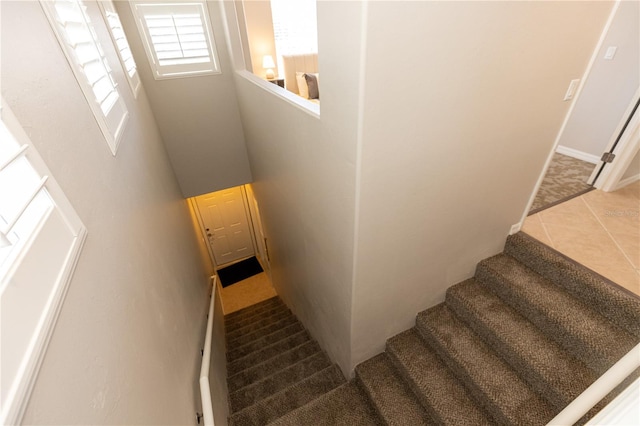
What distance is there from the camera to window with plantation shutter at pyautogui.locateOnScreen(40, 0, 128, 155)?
1148 mm

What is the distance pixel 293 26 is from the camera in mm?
5215

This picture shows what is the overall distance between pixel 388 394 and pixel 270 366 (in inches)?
48.2

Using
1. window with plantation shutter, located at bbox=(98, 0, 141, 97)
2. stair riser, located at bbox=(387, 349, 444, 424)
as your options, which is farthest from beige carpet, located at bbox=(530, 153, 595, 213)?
window with plantation shutter, located at bbox=(98, 0, 141, 97)

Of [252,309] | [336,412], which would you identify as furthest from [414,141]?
[252,309]

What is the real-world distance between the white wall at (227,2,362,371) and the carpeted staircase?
1.14ft

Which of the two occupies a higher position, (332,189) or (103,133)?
(103,133)

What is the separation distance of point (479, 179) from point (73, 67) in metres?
2.06

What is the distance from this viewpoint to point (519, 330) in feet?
5.96

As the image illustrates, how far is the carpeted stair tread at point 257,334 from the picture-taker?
3438 millimetres

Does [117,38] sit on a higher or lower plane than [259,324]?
higher

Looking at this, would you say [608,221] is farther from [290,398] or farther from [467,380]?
[290,398]

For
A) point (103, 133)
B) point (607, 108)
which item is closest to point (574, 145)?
point (607, 108)

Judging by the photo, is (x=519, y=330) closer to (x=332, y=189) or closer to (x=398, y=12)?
(x=332, y=189)

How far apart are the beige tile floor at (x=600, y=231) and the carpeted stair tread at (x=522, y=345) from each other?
58 cm
